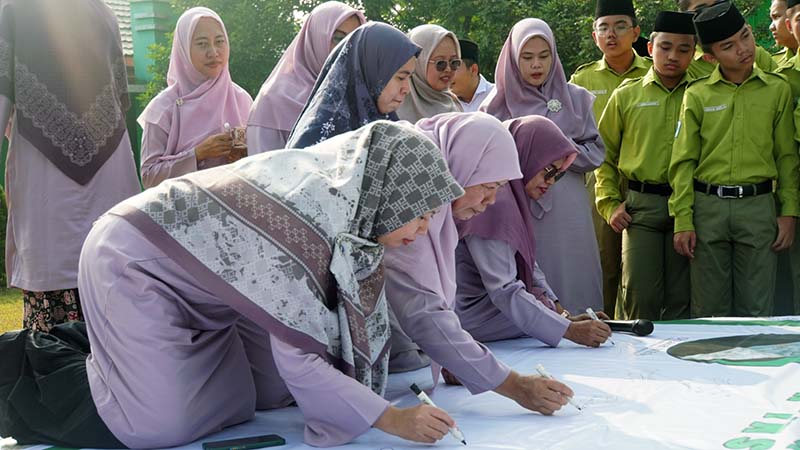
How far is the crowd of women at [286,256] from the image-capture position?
2291mm

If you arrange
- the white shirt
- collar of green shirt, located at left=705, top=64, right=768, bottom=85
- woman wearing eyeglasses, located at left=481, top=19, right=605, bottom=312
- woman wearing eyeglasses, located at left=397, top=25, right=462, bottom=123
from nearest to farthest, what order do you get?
woman wearing eyeglasses, located at left=481, top=19, right=605, bottom=312
collar of green shirt, located at left=705, top=64, right=768, bottom=85
woman wearing eyeglasses, located at left=397, top=25, right=462, bottom=123
the white shirt

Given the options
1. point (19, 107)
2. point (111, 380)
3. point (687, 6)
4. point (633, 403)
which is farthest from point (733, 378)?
point (687, 6)

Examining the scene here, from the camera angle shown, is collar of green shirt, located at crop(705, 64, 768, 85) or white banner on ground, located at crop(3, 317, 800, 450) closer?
white banner on ground, located at crop(3, 317, 800, 450)

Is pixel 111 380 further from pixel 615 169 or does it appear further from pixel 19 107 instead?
pixel 615 169

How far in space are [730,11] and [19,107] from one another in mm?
3162

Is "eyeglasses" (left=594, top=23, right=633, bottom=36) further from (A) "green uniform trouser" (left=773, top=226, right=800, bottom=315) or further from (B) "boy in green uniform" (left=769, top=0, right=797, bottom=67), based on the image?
(A) "green uniform trouser" (left=773, top=226, right=800, bottom=315)

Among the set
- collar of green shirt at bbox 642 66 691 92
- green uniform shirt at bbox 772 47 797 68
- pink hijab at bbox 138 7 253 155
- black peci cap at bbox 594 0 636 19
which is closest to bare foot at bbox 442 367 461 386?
pink hijab at bbox 138 7 253 155

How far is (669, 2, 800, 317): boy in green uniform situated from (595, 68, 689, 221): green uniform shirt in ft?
0.59

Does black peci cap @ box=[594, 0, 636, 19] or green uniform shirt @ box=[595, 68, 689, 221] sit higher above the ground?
black peci cap @ box=[594, 0, 636, 19]

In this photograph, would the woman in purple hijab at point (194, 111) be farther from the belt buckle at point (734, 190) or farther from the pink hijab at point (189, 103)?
the belt buckle at point (734, 190)

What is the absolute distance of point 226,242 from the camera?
7.52ft

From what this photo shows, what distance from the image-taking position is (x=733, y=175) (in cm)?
438

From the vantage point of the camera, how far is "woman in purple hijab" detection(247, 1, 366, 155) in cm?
391

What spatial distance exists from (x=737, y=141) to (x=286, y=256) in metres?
2.83
